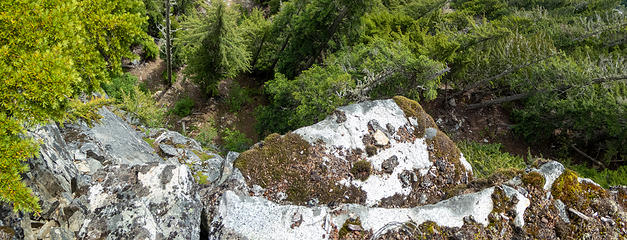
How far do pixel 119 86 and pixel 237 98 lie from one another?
23.0 feet

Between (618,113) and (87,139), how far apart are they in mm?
22298

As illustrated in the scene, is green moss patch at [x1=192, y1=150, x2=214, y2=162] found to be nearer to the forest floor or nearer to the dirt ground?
the forest floor

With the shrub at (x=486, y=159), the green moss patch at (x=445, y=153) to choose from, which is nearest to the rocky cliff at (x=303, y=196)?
the green moss patch at (x=445, y=153)

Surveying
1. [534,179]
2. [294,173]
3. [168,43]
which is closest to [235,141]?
[168,43]

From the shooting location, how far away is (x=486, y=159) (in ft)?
49.0

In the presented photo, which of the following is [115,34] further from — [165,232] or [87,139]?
[165,232]

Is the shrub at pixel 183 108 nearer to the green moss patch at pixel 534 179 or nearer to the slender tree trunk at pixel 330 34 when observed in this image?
the slender tree trunk at pixel 330 34

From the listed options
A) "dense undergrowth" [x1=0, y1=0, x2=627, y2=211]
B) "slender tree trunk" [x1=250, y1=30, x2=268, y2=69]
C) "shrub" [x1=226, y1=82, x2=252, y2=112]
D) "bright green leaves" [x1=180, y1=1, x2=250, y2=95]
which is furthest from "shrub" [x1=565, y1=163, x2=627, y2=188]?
"shrub" [x1=226, y1=82, x2=252, y2=112]

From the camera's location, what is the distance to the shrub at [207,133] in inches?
674

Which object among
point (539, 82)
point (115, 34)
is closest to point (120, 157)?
point (115, 34)

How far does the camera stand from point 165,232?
6.09 meters

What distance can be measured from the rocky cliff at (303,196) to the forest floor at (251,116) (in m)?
10.9

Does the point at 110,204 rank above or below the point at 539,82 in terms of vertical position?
above

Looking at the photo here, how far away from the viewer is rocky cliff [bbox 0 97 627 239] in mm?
5789
